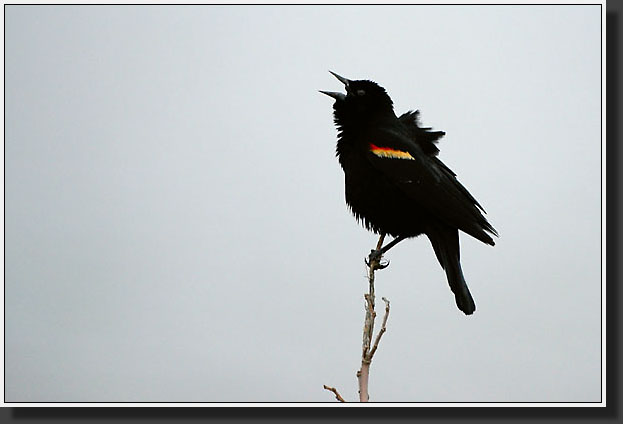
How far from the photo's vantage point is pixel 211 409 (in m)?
3.29

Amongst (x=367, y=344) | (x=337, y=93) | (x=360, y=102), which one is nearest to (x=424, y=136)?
(x=360, y=102)

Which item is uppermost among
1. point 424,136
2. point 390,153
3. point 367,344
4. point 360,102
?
point 360,102

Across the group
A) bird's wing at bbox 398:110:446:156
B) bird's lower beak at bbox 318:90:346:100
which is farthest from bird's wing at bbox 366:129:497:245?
bird's lower beak at bbox 318:90:346:100

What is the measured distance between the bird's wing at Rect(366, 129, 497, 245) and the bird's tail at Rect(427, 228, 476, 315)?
94 mm

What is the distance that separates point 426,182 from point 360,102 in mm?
721

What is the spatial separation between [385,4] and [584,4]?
42.9 inches

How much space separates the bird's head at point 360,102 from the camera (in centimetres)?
387

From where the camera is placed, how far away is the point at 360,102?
3893 mm

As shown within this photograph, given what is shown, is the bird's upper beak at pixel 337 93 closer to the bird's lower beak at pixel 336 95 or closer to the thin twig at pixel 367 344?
the bird's lower beak at pixel 336 95

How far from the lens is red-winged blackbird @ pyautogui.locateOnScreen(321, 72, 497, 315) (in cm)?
335

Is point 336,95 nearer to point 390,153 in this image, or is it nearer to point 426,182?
point 390,153

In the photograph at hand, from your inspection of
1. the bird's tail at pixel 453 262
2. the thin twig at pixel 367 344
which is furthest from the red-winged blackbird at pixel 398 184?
the thin twig at pixel 367 344

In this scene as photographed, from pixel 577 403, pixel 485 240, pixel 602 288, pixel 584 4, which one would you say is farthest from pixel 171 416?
pixel 584 4

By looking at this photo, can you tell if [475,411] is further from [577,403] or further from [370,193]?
[370,193]
